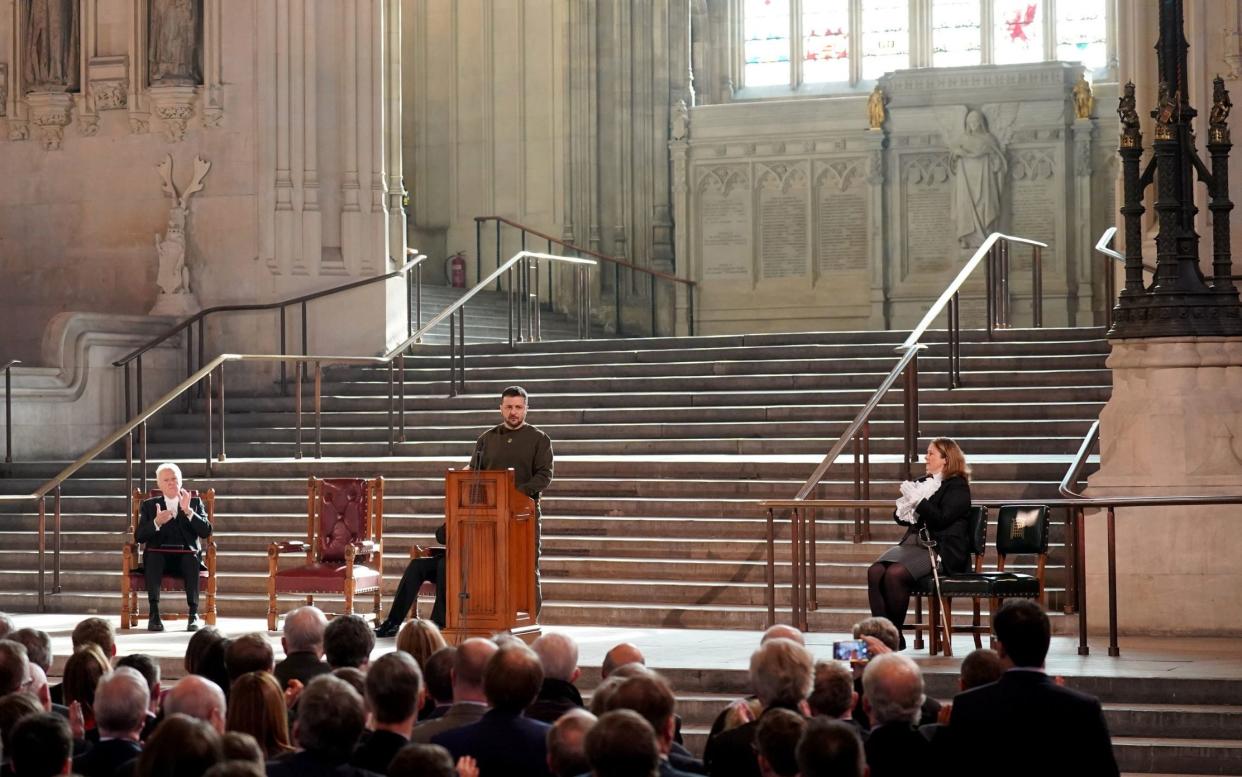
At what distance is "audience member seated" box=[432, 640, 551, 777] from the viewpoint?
16.3 feet

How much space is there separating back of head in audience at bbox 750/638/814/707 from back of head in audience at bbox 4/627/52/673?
2.33m

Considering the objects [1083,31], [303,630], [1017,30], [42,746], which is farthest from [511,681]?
[1017,30]

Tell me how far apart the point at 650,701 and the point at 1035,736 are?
1.15m

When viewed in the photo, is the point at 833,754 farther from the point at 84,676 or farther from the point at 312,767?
the point at 84,676

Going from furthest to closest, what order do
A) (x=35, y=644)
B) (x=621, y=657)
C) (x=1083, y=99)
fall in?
(x=1083, y=99) → (x=35, y=644) → (x=621, y=657)

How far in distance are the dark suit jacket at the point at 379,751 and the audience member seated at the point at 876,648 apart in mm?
1559

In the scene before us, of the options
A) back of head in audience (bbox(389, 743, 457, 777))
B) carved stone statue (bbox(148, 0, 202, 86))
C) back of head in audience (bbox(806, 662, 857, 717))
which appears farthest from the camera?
carved stone statue (bbox(148, 0, 202, 86))

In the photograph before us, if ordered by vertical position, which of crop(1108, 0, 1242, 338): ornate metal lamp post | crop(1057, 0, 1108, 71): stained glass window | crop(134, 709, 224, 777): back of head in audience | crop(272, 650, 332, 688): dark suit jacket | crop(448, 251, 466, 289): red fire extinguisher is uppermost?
crop(1057, 0, 1108, 71): stained glass window

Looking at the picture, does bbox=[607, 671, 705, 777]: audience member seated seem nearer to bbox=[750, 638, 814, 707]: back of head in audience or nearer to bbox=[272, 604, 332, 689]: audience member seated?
bbox=[750, 638, 814, 707]: back of head in audience

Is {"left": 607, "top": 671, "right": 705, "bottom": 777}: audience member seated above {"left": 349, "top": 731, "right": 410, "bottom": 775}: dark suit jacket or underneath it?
above

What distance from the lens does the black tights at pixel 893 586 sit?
9.40m

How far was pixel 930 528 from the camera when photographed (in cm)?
946

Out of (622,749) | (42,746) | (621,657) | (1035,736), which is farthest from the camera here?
(621,657)

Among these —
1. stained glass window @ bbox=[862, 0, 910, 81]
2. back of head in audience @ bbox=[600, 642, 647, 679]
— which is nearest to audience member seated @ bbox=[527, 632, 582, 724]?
back of head in audience @ bbox=[600, 642, 647, 679]
